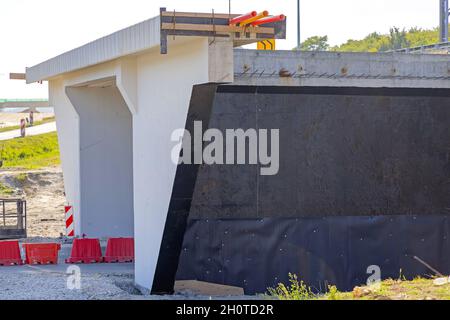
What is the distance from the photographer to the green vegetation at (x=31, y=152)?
53.7 metres

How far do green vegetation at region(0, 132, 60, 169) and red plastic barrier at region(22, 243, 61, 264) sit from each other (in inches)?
1148

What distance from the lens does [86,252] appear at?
23.5m

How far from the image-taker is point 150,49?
1758cm

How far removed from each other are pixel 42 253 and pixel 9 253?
31.2 inches

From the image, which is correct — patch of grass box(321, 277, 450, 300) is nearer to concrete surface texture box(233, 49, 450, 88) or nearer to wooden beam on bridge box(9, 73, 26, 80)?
concrete surface texture box(233, 49, 450, 88)

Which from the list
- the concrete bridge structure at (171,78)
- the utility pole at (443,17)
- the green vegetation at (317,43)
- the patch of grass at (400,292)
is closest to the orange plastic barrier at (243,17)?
the concrete bridge structure at (171,78)

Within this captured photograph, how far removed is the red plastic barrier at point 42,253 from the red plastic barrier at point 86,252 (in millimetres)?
493

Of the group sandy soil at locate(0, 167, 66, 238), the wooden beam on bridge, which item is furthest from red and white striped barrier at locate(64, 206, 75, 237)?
sandy soil at locate(0, 167, 66, 238)

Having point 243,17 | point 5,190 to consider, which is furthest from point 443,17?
point 5,190

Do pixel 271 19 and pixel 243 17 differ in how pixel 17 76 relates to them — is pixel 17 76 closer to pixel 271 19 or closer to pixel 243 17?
pixel 243 17

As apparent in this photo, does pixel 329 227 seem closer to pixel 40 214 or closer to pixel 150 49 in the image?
pixel 150 49

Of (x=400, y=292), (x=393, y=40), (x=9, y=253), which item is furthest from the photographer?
(x=393, y=40)
